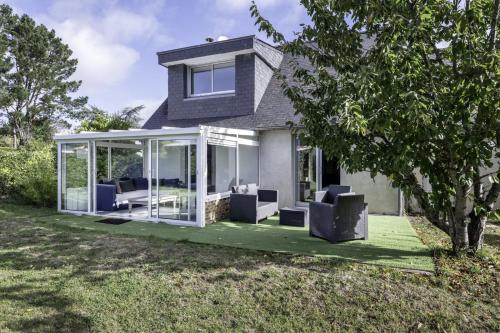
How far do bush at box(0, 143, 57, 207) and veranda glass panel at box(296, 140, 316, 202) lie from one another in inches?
380

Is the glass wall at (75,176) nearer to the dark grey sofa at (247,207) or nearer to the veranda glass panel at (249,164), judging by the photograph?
the dark grey sofa at (247,207)

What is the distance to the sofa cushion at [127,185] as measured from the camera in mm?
12820

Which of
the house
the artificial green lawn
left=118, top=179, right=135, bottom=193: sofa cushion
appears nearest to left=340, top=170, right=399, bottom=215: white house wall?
the house

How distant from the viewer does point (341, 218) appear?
7.55m

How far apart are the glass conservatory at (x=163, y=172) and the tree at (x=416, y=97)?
4135 mm


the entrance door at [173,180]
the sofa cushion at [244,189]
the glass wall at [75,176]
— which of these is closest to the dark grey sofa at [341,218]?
the sofa cushion at [244,189]

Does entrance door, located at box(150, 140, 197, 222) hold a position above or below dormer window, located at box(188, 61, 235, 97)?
below

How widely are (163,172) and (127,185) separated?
12.4 ft

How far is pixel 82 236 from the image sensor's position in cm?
820

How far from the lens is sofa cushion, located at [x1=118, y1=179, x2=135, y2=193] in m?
12.8

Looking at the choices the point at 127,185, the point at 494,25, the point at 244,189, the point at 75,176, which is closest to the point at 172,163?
the point at 244,189

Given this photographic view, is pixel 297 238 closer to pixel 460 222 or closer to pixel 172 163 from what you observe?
pixel 460 222

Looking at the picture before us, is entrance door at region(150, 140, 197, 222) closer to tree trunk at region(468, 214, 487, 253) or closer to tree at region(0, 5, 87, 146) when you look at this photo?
tree trunk at region(468, 214, 487, 253)

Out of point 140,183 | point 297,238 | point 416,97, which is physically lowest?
point 297,238
